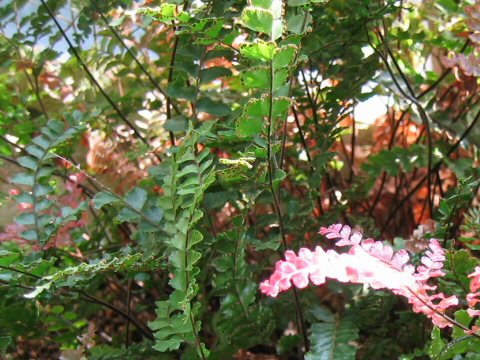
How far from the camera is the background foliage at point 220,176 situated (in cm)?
82

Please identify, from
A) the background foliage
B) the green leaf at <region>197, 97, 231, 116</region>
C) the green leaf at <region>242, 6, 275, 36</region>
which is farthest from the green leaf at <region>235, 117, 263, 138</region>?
the green leaf at <region>197, 97, 231, 116</region>

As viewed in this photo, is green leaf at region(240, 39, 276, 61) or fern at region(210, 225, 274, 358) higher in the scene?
green leaf at region(240, 39, 276, 61)

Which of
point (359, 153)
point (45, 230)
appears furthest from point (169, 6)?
point (359, 153)

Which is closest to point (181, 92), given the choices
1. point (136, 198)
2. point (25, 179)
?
point (136, 198)

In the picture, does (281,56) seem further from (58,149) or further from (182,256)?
(58,149)

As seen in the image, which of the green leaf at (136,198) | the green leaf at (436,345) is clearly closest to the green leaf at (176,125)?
the green leaf at (136,198)

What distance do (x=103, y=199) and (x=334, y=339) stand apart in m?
0.39

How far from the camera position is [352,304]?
43.4 inches

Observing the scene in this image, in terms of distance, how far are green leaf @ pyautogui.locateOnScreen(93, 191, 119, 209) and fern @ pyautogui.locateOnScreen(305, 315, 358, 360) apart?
35cm

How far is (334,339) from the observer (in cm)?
94

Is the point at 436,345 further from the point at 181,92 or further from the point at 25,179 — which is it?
the point at 25,179

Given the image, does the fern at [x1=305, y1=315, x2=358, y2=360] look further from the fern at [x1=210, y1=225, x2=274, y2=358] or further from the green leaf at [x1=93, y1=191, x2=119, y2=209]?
the green leaf at [x1=93, y1=191, x2=119, y2=209]

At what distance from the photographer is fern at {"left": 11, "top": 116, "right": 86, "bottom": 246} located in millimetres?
1012

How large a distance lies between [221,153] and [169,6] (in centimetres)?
64
